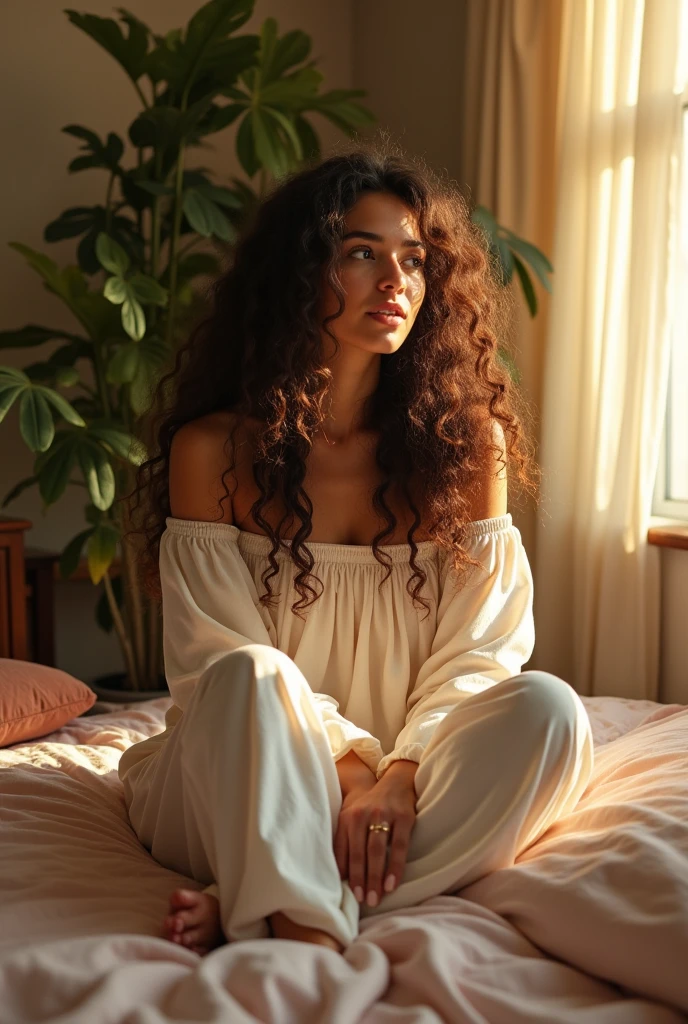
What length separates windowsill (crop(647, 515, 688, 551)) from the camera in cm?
273

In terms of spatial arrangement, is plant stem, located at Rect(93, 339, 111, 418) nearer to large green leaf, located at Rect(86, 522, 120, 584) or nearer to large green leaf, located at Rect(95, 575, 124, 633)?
large green leaf, located at Rect(86, 522, 120, 584)

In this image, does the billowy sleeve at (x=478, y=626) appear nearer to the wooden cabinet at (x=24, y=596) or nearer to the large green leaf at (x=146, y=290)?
the large green leaf at (x=146, y=290)

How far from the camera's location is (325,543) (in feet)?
6.31

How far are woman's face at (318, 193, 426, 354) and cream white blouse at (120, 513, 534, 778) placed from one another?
1.18 feet

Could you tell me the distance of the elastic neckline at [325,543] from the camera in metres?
1.86

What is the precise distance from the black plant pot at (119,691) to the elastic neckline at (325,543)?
1.36m

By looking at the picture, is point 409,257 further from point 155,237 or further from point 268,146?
point 155,237

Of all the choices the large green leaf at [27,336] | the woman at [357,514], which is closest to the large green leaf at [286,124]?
the large green leaf at [27,336]

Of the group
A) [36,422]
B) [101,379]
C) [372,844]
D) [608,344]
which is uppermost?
[608,344]

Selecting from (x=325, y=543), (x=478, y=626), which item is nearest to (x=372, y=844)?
(x=478, y=626)

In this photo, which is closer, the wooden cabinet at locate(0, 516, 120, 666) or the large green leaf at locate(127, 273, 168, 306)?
the large green leaf at locate(127, 273, 168, 306)

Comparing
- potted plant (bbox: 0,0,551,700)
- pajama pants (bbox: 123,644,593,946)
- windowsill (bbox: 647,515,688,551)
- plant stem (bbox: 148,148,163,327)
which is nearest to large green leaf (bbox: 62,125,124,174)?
potted plant (bbox: 0,0,551,700)

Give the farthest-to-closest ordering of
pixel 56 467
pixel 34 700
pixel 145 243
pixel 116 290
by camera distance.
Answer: pixel 145 243 → pixel 116 290 → pixel 56 467 → pixel 34 700

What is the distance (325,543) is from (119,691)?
1.53 m
